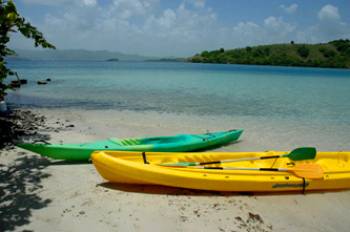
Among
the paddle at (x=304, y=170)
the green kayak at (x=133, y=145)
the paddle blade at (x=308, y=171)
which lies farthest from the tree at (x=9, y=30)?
the paddle blade at (x=308, y=171)

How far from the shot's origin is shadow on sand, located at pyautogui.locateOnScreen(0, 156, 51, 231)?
13.5 feet

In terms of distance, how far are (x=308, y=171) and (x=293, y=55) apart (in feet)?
413

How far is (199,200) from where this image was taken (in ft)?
16.1

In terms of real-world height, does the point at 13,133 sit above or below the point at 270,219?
above

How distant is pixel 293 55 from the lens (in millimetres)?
118250

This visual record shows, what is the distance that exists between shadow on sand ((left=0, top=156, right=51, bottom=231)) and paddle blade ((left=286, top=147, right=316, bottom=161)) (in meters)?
4.86

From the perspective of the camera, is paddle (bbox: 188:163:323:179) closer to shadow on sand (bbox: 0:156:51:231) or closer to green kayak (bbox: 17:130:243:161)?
green kayak (bbox: 17:130:243:161)

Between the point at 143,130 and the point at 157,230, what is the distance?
6.29m

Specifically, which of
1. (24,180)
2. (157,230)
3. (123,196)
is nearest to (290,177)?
(157,230)

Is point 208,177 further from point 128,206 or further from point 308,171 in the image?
point 308,171

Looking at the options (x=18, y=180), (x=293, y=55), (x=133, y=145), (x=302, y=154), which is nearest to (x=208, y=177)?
(x=302, y=154)

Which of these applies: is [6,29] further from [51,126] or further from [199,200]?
[51,126]

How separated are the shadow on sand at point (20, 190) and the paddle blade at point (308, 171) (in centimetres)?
461

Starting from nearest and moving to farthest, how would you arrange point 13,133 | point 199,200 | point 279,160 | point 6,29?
point 6,29, point 199,200, point 279,160, point 13,133
